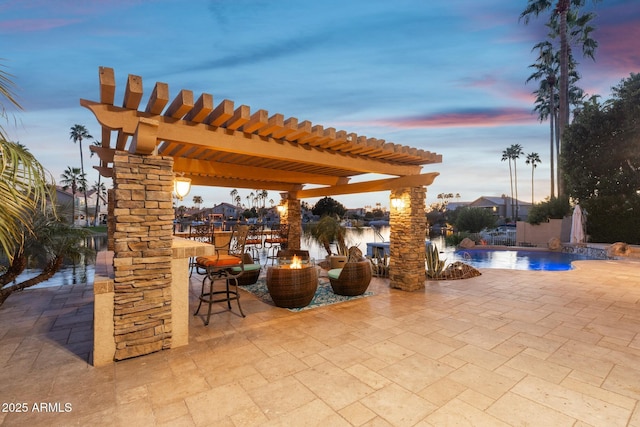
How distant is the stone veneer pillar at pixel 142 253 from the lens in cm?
327

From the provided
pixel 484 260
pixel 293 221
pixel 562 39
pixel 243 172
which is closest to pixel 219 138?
pixel 243 172

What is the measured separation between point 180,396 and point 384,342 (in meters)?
2.27

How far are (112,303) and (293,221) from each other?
7558mm

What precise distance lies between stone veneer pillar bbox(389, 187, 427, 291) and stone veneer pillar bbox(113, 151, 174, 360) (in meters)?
4.54

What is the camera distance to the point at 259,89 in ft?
38.4

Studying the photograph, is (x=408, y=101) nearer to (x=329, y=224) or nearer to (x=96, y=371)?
(x=329, y=224)

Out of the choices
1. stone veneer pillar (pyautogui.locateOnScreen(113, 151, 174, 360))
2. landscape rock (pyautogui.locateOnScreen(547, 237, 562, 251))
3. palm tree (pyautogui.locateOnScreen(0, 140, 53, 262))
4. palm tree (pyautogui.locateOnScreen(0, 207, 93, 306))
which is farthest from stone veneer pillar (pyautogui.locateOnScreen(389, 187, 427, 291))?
landscape rock (pyautogui.locateOnScreen(547, 237, 562, 251))

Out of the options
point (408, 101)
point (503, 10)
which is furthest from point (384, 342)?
point (408, 101)

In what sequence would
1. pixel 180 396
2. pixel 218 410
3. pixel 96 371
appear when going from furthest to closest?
pixel 96 371, pixel 180 396, pixel 218 410

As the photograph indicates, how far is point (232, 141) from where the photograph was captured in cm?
420

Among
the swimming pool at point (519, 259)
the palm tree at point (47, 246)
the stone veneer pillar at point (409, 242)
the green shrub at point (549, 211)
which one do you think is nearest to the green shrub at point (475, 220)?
the green shrub at point (549, 211)

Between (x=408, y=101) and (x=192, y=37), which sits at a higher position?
(x=192, y=37)

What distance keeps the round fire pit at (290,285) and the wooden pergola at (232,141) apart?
1818 millimetres

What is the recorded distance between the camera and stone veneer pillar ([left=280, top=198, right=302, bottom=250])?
10648mm
